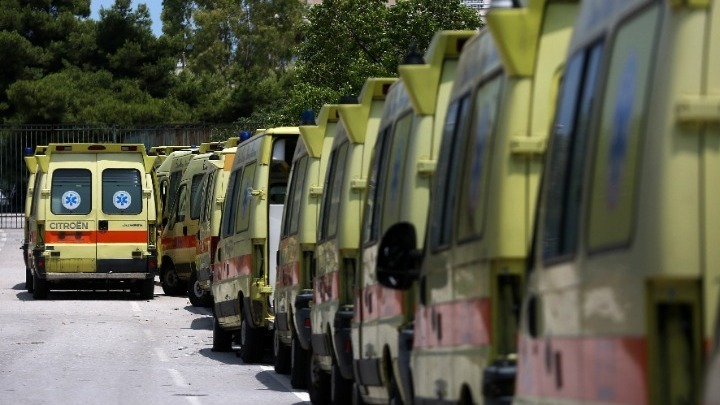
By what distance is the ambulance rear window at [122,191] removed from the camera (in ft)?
94.6

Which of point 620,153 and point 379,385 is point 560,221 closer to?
point 620,153

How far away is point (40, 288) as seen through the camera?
29344 mm

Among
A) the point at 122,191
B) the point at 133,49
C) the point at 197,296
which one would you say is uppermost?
the point at 133,49

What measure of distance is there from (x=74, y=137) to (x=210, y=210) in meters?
35.6

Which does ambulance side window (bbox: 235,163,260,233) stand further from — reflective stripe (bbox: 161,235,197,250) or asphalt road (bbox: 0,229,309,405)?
reflective stripe (bbox: 161,235,197,250)

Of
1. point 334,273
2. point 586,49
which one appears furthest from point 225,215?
point 586,49

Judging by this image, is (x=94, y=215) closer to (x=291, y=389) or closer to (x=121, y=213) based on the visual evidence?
(x=121, y=213)

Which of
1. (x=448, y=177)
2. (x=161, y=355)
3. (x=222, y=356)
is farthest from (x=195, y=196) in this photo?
(x=448, y=177)

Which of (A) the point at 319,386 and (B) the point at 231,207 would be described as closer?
(A) the point at 319,386

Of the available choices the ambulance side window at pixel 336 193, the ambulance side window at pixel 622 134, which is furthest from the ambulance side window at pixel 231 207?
the ambulance side window at pixel 622 134

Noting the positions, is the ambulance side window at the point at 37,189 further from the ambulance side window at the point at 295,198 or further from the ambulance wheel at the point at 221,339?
the ambulance side window at the point at 295,198

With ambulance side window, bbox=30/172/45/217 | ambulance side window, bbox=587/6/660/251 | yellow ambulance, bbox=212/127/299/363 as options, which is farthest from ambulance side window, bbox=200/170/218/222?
ambulance side window, bbox=587/6/660/251

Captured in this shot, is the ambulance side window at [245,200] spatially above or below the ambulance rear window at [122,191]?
below

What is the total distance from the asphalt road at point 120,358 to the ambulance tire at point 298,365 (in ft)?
0.30
